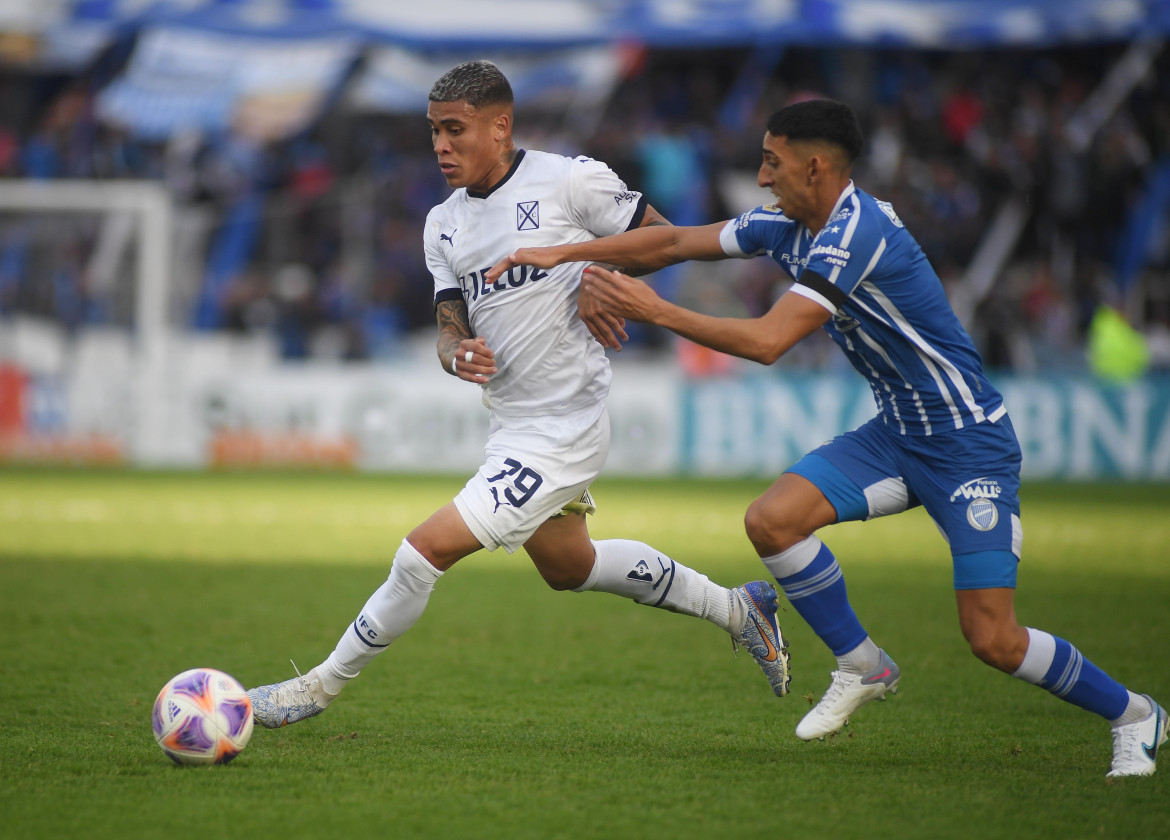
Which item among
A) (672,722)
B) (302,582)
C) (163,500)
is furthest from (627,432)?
(672,722)

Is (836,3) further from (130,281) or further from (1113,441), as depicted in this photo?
(130,281)

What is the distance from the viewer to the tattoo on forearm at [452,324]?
205 inches

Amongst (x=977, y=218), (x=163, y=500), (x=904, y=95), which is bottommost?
(x=163, y=500)

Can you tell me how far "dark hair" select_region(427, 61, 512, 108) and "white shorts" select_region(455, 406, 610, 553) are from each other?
127 cm

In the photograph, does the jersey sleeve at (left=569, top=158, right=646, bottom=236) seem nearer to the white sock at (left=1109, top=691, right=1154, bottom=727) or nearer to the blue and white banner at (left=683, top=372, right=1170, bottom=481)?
the white sock at (left=1109, top=691, right=1154, bottom=727)

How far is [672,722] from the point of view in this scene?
552 cm

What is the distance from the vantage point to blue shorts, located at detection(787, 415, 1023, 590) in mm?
4691

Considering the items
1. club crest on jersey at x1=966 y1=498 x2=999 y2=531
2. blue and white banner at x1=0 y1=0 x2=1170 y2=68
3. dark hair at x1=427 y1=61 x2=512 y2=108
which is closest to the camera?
club crest on jersey at x1=966 y1=498 x2=999 y2=531

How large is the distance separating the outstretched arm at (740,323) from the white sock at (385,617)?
128cm

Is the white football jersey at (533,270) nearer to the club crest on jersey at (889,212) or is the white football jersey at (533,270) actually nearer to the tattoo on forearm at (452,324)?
the tattoo on forearm at (452,324)

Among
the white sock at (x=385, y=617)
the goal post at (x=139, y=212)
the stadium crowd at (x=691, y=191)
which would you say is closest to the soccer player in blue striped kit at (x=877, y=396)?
the white sock at (x=385, y=617)

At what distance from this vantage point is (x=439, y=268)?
17.7ft

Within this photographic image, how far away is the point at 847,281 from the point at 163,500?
37.5 ft

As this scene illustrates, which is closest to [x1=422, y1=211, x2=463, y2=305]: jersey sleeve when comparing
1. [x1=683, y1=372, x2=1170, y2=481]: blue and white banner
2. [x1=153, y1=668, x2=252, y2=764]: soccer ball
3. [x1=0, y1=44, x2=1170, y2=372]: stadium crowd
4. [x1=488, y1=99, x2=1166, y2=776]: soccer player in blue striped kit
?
[x1=488, y1=99, x2=1166, y2=776]: soccer player in blue striped kit
